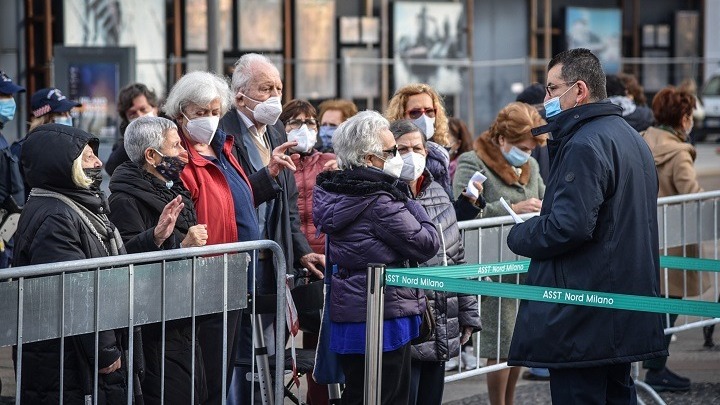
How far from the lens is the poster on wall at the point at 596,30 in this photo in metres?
27.2

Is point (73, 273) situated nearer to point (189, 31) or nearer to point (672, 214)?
point (672, 214)

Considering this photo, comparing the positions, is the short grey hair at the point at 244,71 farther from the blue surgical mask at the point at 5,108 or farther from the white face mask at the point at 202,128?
the blue surgical mask at the point at 5,108

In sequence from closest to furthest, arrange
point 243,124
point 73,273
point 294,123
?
1. point 73,273
2. point 243,124
3. point 294,123

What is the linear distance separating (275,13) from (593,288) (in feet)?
58.3

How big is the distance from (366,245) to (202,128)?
1.05 meters

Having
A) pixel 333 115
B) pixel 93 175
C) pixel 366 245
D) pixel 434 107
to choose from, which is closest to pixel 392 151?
pixel 366 245

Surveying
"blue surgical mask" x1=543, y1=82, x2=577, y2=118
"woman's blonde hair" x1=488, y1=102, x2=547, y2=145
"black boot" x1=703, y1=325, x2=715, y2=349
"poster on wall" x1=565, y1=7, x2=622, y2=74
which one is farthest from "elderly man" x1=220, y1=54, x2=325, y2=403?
"poster on wall" x1=565, y1=7, x2=622, y2=74

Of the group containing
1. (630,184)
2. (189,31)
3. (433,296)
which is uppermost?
(189,31)

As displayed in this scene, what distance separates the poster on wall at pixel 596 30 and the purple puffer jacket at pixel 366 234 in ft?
72.1

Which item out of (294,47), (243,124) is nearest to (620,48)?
(294,47)

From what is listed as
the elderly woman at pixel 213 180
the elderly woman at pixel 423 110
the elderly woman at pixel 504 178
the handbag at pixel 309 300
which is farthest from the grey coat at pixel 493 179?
the elderly woman at pixel 213 180

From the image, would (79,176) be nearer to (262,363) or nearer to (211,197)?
(211,197)

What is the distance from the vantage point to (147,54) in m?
19.5

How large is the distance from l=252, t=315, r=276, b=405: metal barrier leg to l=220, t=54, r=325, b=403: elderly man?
237mm
